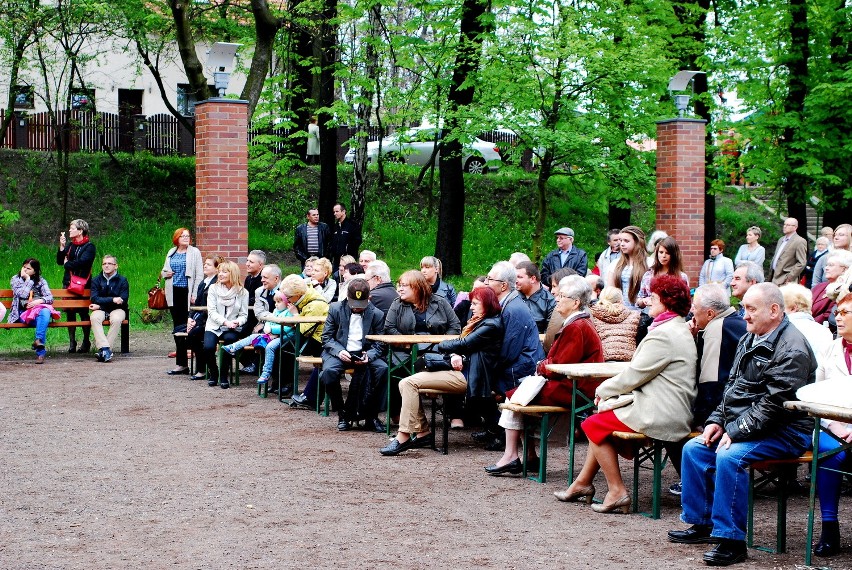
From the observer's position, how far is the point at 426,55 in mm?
20578

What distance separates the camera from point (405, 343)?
31.8 feet

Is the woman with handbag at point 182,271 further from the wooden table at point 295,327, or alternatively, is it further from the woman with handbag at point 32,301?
the wooden table at point 295,327

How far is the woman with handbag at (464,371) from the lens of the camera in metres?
8.70

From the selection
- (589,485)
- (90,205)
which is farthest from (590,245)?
(589,485)

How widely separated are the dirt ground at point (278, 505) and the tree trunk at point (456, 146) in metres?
9.80

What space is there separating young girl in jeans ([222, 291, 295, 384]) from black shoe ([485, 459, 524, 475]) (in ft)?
13.4

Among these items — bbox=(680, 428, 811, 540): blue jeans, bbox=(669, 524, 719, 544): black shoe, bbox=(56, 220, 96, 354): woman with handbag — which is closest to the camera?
bbox=(680, 428, 811, 540): blue jeans

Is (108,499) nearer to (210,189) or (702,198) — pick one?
(210,189)

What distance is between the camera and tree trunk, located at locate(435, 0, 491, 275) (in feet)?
63.0

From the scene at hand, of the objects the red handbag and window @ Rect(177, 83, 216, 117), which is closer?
the red handbag

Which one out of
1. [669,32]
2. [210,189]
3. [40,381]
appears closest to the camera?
[40,381]

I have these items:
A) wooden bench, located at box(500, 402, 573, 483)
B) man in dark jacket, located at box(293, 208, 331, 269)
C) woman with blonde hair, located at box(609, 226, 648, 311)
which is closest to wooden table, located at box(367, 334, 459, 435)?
wooden bench, located at box(500, 402, 573, 483)

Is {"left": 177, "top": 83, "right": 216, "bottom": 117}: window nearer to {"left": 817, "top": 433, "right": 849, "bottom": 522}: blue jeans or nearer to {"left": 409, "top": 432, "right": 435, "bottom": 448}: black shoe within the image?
{"left": 409, "top": 432, "right": 435, "bottom": 448}: black shoe

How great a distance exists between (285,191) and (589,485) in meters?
20.4
